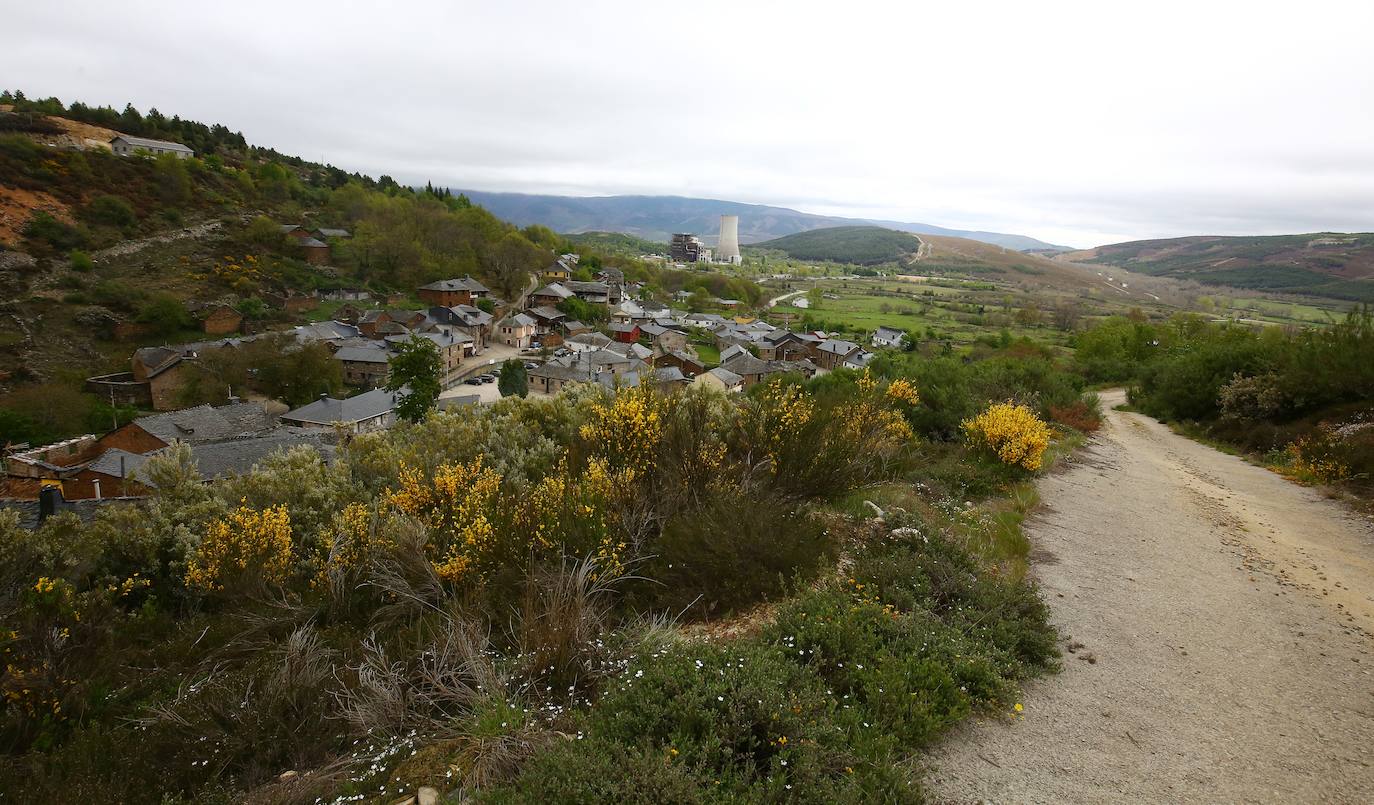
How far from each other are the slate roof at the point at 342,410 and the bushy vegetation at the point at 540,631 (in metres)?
20.7

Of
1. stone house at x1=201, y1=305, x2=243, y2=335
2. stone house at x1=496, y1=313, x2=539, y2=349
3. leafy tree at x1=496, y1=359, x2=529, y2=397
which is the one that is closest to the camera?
leafy tree at x1=496, y1=359, x2=529, y2=397

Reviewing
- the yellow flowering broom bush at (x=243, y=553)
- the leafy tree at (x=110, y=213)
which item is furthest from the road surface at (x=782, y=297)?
the yellow flowering broom bush at (x=243, y=553)

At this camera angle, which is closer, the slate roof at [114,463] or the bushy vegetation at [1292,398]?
the bushy vegetation at [1292,398]

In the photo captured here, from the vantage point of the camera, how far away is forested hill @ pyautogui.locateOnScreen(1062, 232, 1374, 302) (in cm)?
9000

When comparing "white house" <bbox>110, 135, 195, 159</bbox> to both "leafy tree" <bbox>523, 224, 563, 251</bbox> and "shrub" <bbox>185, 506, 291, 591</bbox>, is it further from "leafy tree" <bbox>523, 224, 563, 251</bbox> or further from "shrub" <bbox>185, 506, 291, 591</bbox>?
"shrub" <bbox>185, 506, 291, 591</bbox>

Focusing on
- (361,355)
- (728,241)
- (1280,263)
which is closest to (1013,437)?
(361,355)

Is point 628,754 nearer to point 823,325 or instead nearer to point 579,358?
point 579,358

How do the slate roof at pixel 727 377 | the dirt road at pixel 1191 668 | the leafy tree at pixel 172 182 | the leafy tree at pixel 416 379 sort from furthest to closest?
the leafy tree at pixel 172 182
the slate roof at pixel 727 377
the leafy tree at pixel 416 379
the dirt road at pixel 1191 668

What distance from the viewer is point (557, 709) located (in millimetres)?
3395

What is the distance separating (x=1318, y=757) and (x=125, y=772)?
23.0 feet

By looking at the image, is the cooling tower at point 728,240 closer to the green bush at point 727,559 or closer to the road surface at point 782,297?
the road surface at point 782,297

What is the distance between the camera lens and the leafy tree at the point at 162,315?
3959cm

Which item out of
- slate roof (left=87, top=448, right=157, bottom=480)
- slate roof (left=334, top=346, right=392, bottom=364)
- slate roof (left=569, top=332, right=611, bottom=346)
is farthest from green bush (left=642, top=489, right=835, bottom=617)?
slate roof (left=569, top=332, right=611, bottom=346)

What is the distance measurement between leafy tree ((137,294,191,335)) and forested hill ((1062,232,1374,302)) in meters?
112
